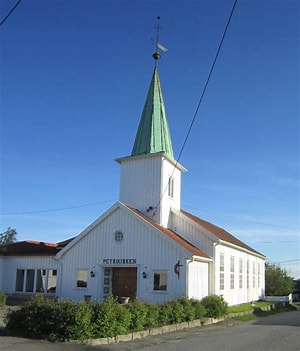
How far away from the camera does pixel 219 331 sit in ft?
59.4

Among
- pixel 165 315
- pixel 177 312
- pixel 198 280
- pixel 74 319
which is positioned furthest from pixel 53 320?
pixel 198 280

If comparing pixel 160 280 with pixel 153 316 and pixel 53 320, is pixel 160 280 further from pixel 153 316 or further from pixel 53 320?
pixel 53 320

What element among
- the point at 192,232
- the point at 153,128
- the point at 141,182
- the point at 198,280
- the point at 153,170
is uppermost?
the point at 153,128

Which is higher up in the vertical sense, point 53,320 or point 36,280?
point 36,280

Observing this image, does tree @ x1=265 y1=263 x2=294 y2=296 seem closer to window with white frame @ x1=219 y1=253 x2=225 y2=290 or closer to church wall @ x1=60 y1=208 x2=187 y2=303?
window with white frame @ x1=219 y1=253 x2=225 y2=290

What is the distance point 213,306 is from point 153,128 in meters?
12.9

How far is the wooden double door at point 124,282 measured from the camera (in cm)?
2497

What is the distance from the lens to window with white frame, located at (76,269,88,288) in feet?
85.2

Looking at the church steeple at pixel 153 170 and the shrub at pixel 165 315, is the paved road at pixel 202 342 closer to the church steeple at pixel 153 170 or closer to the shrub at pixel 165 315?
the shrub at pixel 165 315

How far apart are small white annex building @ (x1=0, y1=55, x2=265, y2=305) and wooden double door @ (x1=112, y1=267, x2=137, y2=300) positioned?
4 cm

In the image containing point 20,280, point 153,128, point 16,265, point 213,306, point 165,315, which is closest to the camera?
point 165,315

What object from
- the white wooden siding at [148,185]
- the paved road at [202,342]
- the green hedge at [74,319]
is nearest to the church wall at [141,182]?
the white wooden siding at [148,185]

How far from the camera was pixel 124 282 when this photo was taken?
83.1ft

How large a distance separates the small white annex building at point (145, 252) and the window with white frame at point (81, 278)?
0.06 metres
